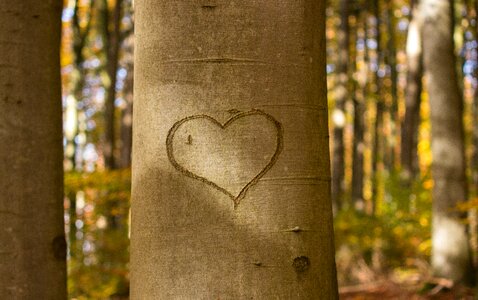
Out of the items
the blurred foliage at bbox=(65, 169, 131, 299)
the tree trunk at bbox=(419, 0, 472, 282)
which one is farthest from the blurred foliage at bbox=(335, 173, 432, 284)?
the blurred foliage at bbox=(65, 169, 131, 299)

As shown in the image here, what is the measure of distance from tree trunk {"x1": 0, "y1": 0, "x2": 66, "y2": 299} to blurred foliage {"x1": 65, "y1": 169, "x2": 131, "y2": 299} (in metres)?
4.92

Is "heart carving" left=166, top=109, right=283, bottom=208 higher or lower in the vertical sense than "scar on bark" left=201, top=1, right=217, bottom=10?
lower

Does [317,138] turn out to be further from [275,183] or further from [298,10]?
[298,10]

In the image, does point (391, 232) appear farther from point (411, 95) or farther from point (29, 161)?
point (29, 161)

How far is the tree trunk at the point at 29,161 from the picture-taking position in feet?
9.02

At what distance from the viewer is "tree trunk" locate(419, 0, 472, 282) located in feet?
23.7

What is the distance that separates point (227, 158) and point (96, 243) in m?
7.77

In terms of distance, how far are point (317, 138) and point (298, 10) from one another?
33 cm

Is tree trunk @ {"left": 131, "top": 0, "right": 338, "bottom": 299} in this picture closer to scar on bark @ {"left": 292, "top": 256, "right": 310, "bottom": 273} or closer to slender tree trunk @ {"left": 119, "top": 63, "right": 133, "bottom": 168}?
scar on bark @ {"left": 292, "top": 256, "right": 310, "bottom": 273}

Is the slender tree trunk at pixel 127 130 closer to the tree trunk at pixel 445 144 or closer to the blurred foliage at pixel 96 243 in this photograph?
the blurred foliage at pixel 96 243

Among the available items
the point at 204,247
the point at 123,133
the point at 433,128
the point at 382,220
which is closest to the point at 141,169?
the point at 204,247

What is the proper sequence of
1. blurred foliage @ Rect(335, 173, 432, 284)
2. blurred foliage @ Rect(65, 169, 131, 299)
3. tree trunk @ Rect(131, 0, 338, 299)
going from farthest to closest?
blurred foliage @ Rect(335, 173, 432, 284) → blurred foliage @ Rect(65, 169, 131, 299) → tree trunk @ Rect(131, 0, 338, 299)

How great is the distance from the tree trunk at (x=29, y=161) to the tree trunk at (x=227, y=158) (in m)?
1.24

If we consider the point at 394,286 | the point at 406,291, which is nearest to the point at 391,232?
the point at 394,286
